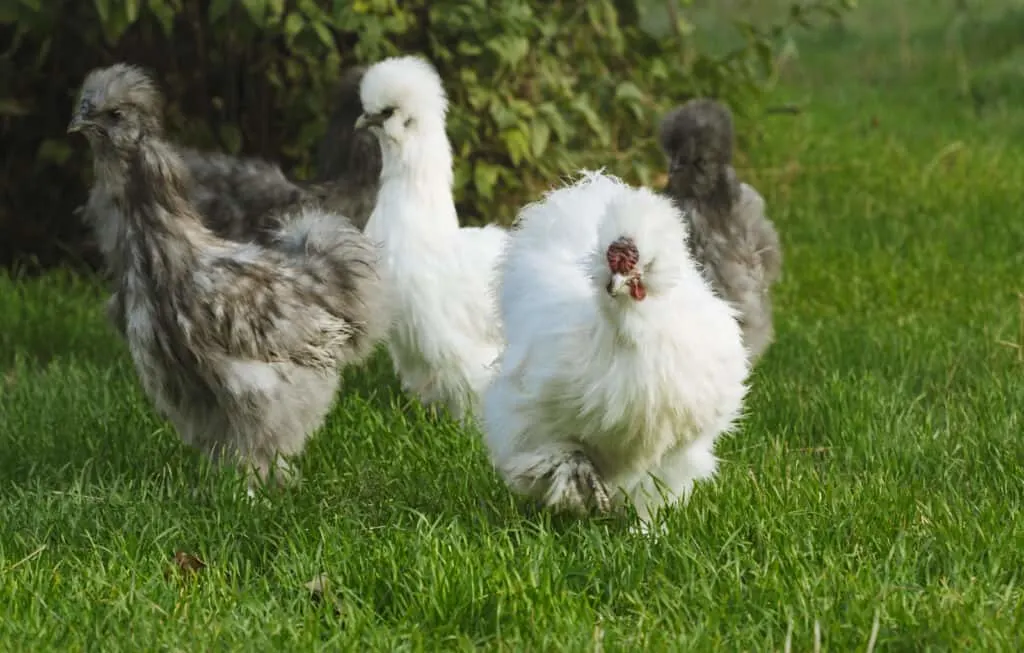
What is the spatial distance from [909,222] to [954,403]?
12.3ft

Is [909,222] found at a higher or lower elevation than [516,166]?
lower

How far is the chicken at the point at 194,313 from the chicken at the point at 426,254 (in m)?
0.80

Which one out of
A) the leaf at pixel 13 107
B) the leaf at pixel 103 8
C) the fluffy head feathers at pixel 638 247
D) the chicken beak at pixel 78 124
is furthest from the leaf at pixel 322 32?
the fluffy head feathers at pixel 638 247

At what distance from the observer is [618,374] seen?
432cm

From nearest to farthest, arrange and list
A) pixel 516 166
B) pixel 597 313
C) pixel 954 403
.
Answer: pixel 597 313 < pixel 954 403 < pixel 516 166

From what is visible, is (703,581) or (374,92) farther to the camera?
(374,92)

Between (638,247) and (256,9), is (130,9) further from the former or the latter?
(638,247)

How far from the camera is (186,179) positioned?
17.3 ft

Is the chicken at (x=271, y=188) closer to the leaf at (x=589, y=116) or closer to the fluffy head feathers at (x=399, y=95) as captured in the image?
the fluffy head feathers at (x=399, y=95)

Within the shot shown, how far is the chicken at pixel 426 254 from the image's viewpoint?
6062 millimetres

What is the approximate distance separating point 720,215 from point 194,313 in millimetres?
2326

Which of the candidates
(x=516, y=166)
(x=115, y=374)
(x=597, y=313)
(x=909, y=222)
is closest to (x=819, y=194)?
(x=909, y=222)

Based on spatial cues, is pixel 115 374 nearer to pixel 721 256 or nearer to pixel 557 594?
pixel 721 256

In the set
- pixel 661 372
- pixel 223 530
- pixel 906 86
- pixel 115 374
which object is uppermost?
pixel 661 372
